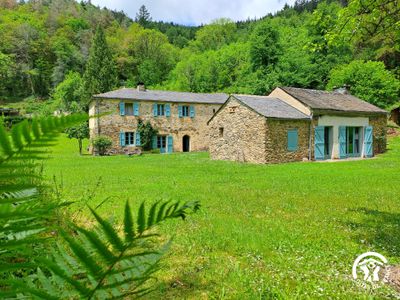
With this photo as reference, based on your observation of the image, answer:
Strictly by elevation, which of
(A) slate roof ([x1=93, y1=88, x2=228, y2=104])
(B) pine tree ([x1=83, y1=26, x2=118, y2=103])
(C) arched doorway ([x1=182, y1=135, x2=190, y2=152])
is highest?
(B) pine tree ([x1=83, y1=26, x2=118, y2=103])

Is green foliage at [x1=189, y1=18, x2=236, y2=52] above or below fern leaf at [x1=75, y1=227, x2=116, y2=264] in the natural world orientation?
above

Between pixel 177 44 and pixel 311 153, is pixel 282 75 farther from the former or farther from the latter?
pixel 177 44

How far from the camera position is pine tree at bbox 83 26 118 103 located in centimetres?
4834

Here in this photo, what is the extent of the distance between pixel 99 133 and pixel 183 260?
24.6 meters

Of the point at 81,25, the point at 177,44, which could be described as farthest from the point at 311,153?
the point at 81,25

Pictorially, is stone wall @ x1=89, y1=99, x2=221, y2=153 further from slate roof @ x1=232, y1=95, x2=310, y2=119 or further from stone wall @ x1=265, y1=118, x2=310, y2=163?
stone wall @ x1=265, y1=118, x2=310, y2=163

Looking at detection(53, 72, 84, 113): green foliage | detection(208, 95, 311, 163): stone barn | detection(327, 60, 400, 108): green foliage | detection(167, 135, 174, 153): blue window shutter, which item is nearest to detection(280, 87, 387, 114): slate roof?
detection(208, 95, 311, 163): stone barn

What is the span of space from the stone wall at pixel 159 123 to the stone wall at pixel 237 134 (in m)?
8.28

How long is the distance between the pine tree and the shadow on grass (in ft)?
152

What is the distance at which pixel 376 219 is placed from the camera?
21.9ft

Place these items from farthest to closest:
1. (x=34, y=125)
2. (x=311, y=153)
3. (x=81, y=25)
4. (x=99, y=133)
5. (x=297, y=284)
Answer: (x=81, y=25) < (x=99, y=133) < (x=311, y=153) < (x=297, y=284) < (x=34, y=125)

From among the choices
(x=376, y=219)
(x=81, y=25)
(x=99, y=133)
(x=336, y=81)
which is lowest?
(x=376, y=219)

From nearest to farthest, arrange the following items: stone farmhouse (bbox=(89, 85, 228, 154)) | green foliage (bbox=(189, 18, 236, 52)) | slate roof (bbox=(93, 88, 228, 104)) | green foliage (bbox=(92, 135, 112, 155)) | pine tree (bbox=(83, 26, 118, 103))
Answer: green foliage (bbox=(92, 135, 112, 155)) < stone farmhouse (bbox=(89, 85, 228, 154)) < slate roof (bbox=(93, 88, 228, 104)) < pine tree (bbox=(83, 26, 118, 103)) < green foliage (bbox=(189, 18, 236, 52))

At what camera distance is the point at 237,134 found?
20.7m
